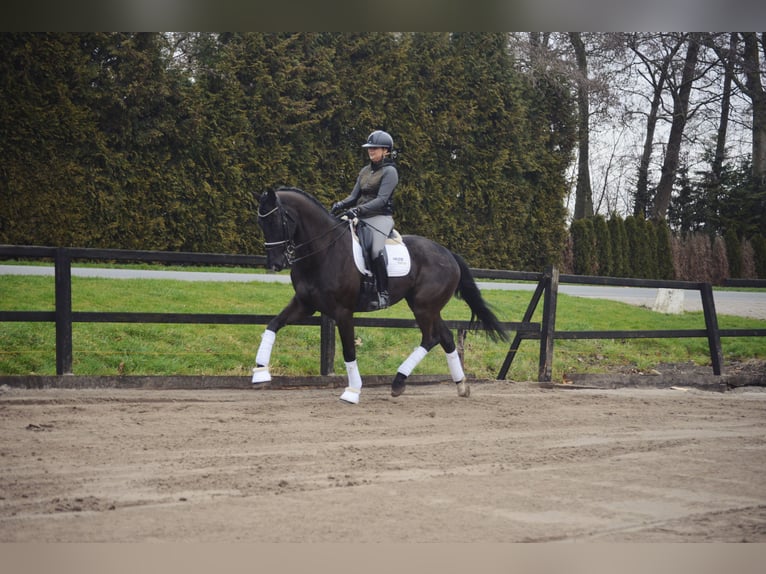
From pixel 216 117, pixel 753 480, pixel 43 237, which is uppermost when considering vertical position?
pixel 216 117

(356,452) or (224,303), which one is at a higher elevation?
(224,303)

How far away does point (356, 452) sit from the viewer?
5.63 metres

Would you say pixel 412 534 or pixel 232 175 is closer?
pixel 412 534

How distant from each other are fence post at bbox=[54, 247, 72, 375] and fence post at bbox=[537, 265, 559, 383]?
512 centimetres

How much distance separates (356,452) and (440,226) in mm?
11926

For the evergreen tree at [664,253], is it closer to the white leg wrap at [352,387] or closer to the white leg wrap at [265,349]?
the white leg wrap at [352,387]

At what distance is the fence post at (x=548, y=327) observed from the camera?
9.77 m

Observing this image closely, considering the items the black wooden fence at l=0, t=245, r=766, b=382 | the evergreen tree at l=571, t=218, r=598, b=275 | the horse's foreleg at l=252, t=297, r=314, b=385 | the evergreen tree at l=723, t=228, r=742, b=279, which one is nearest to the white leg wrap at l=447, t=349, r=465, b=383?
the black wooden fence at l=0, t=245, r=766, b=382

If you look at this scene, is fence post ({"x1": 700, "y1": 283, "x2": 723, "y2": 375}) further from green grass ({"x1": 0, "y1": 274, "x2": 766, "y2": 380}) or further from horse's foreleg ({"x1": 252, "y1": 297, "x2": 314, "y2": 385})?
horse's foreleg ({"x1": 252, "y1": 297, "x2": 314, "y2": 385})

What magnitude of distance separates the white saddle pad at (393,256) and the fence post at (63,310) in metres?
2.68

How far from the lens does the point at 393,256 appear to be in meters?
8.09

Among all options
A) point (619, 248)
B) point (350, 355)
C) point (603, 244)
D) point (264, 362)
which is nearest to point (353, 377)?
point (350, 355)
